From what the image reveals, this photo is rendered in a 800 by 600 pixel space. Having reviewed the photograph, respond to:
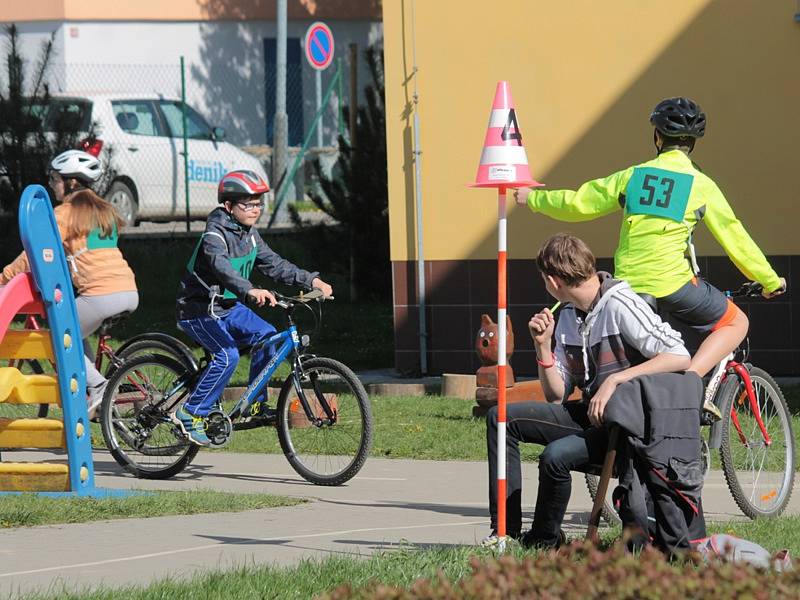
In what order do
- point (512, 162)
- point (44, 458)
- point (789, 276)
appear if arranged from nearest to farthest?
1. point (512, 162)
2. point (44, 458)
3. point (789, 276)

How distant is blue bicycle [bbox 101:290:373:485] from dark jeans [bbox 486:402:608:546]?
7.48 feet

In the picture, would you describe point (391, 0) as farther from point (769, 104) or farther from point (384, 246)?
point (384, 246)

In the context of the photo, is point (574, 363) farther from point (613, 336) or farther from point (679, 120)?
point (679, 120)

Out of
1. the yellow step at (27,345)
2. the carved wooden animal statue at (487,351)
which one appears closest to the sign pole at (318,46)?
the carved wooden animal statue at (487,351)

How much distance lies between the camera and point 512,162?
702cm

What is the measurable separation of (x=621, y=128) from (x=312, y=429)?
563cm

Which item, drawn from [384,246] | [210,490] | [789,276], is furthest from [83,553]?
[384,246]

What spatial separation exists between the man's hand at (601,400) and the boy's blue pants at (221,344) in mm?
3462

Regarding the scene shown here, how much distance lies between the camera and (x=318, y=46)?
22047 millimetres

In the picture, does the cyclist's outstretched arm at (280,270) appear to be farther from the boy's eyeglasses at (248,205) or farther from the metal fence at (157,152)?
the metal fence at (157,152)

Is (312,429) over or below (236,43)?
below

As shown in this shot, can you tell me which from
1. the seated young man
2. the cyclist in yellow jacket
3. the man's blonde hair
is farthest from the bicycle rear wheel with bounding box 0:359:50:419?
the man's blonde hair

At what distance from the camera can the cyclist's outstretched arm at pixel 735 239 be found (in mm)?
7898

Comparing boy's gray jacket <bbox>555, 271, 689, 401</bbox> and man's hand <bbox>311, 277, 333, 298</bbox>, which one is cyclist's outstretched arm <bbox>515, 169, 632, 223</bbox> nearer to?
boy's gray jacket <bbox>555, 271, 689, 401</bbox>
